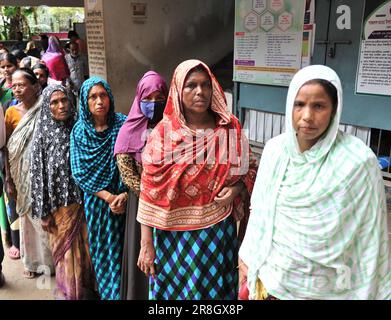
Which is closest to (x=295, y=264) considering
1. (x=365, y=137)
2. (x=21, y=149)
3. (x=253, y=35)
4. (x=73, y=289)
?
(x=73, y=289)

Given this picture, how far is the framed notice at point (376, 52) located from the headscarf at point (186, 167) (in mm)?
2397

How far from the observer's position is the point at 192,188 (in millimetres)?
1782

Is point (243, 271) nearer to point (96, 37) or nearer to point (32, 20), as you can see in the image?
point (96, 37)

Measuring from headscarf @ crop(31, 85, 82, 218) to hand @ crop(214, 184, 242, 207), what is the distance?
1.05 metres

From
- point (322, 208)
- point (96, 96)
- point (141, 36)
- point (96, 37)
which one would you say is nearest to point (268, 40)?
point (141, 36)

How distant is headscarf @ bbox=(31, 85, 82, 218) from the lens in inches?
93.2

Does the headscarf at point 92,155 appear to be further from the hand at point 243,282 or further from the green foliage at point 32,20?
the green foliage at point 32,20

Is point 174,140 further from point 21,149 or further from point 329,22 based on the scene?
point 329,22

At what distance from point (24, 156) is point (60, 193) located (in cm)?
50

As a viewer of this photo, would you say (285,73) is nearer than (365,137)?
No

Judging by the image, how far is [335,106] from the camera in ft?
4.39

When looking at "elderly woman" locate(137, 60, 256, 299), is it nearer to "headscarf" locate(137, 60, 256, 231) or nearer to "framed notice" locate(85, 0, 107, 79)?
"headscarf" locate(137, 60, 256, 231)

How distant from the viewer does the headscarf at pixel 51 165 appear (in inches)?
93.2

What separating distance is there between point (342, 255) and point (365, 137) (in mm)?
2921
